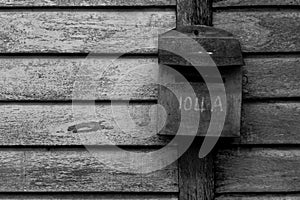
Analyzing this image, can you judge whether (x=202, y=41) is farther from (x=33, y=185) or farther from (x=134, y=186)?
(x=33, y=185)

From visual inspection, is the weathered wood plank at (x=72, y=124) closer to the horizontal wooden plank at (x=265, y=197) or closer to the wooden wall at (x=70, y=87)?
the wooden wall at (x=70, y=87)

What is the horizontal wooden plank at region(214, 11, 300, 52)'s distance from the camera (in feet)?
5.60

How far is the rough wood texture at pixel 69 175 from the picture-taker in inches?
68.3

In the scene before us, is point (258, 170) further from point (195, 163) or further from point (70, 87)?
point (70, 87)

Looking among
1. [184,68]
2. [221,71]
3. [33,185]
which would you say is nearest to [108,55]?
[184,68]

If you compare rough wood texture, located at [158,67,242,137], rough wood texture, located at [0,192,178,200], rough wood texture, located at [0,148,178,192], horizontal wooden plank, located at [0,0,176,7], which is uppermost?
horizontal wooden plank, located at [0,0,176,7]

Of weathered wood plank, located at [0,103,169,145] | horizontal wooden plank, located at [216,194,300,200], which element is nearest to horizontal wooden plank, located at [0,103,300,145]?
weathered wood plank, located at [0,103,169,145]

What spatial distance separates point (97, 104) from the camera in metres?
1.73

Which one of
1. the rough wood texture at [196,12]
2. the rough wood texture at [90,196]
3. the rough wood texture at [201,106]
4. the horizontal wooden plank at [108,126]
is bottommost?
the rough wood texture at [90,196]

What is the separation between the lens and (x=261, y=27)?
171 centimetres

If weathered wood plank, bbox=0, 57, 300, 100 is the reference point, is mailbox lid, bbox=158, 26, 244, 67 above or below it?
above

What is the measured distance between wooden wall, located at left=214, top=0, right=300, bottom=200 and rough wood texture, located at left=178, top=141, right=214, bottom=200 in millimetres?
38

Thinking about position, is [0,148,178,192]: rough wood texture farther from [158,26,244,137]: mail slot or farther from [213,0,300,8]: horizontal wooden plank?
[213,0,300,8]: horizontal wooden plank

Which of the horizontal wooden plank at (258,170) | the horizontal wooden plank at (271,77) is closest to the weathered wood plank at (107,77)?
the horizontal wooden plank at (271,77)
